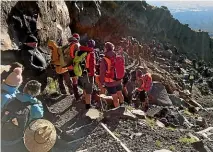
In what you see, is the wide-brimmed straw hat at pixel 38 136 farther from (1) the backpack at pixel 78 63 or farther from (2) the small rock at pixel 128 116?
(1) the backpack at pixel 78 63

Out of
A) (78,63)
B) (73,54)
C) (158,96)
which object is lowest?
(158,96)

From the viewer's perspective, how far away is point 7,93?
754cm

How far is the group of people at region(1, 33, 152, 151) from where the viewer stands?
296 inches

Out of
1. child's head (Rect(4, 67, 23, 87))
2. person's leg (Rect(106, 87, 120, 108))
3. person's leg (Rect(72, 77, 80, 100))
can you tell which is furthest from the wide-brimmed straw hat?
person's leg (Rect(72, 77, 80, 100))

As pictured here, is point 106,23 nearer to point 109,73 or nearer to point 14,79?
point 109,73

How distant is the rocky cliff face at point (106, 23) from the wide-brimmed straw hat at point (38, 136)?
216 inches

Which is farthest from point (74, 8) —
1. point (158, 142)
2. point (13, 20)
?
point (158, 142)

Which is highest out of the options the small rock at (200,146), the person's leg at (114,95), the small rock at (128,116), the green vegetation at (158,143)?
the person's leg at (114,95)

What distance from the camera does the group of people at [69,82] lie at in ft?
24.7

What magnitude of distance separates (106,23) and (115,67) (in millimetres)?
26696

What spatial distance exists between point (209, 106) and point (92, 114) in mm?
17848

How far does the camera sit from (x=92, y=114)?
1012 centimetres

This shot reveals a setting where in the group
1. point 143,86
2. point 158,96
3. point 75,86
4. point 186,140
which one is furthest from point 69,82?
point 158,96

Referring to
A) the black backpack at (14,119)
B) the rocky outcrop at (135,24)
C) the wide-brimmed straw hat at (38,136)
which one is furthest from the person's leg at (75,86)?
the rocky outcrop at (135,24)
